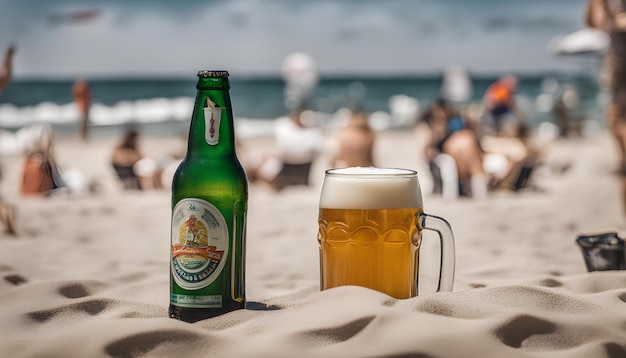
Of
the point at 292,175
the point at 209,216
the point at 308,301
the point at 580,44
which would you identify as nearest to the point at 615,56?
the point at 308,301

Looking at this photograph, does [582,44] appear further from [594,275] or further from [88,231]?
[594,275]

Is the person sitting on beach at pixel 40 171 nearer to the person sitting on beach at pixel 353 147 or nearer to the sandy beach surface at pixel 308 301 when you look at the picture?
the sandy beach surface at pixel 308 301

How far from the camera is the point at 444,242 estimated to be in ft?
7.46

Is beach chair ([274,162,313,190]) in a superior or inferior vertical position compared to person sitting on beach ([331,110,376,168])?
inferior

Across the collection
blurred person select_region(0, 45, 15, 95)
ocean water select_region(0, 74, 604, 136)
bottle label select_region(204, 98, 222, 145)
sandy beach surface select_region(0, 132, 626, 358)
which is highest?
ocean water select_region(0, 74, 604, 136)

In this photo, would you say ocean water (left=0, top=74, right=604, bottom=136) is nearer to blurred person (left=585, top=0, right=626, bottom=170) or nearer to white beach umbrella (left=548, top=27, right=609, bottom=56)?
white beach umbrella (left=548, top=27, right=609, bottom=56)

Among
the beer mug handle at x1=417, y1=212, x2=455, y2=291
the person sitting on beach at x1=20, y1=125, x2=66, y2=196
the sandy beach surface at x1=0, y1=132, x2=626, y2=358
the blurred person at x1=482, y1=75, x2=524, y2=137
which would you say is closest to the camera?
the sandy beach surface at x1=0, y1=132, x2=626, y2=358

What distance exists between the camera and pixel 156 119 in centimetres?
2866

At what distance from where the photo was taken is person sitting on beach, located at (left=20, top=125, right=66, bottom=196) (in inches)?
305

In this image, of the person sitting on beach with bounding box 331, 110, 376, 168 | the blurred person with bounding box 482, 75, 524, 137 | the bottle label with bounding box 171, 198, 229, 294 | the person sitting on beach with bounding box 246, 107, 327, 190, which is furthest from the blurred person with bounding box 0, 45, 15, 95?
the blurred person with bounding box 482, 75, 524, 137

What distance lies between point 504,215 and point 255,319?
4.12 meters

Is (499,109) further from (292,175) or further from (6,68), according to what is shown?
(6,68)

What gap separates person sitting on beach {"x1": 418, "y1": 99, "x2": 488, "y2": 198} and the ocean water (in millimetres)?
11117

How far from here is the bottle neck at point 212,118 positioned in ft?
7.09
